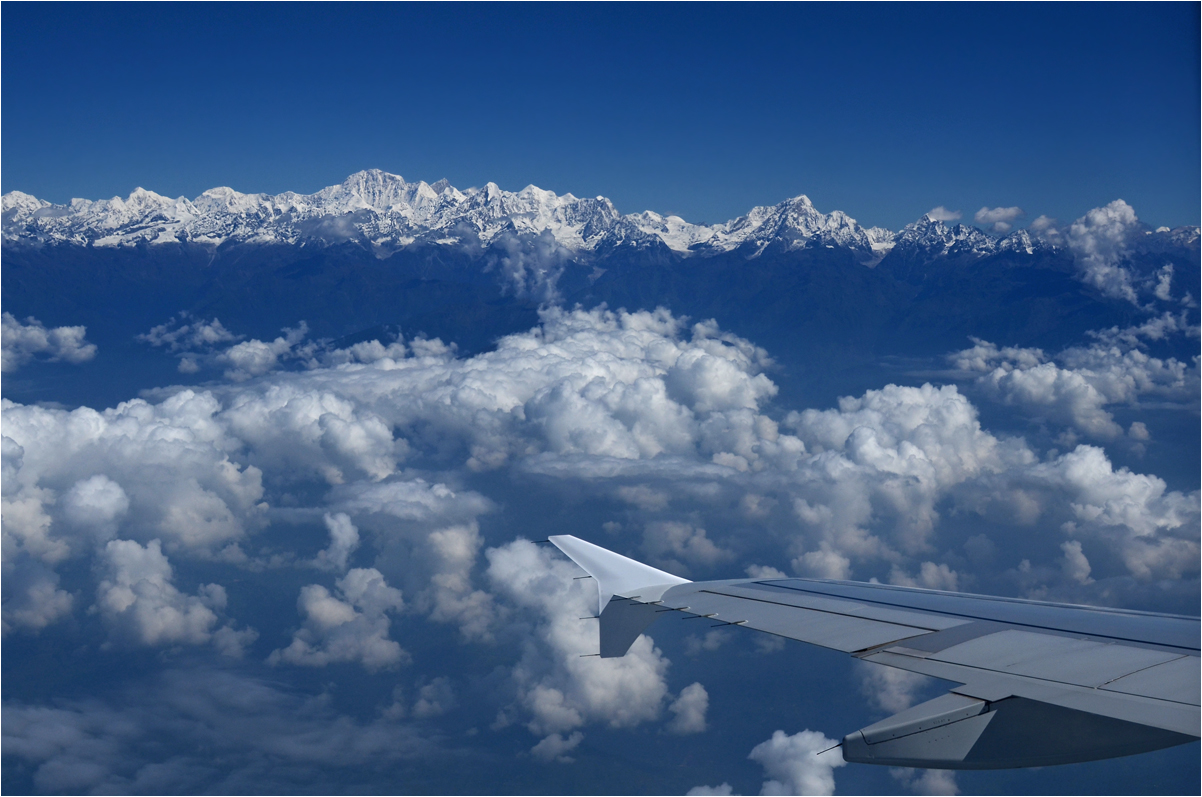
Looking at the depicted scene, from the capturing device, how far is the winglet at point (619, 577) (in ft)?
49.3

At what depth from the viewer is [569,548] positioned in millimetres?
17109

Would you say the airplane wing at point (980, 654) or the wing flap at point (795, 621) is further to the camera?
the wing flap at point (795, 621)

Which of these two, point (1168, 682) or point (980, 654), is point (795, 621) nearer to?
point (980, 654)

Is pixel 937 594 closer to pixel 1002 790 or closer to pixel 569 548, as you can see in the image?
pixel 569 548

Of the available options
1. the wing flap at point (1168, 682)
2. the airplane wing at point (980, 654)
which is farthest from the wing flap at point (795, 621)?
the wing flap at point (1168, 682)

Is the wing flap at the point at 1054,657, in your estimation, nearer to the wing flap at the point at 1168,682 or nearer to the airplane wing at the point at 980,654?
the airplane wing at the point at 980,654

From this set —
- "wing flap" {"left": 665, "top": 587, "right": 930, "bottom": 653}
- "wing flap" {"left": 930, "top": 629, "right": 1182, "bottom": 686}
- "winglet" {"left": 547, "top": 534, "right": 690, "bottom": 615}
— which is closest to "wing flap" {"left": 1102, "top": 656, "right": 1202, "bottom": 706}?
"wing flap" {"left": 930, "top": 629, "right": 1182, "bottom": 686}

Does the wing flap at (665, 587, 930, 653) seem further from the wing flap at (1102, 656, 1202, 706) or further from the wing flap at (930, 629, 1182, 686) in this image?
the wing flap at (1102, 656, 1202, 706)

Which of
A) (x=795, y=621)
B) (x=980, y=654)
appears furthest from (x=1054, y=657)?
(x=795, y=621)

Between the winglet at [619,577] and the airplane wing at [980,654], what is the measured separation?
3cm

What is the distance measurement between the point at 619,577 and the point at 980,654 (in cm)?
787

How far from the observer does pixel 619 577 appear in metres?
15.6

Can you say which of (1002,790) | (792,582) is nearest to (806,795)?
(1002,790)

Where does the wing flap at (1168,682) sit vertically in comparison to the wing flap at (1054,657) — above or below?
below
